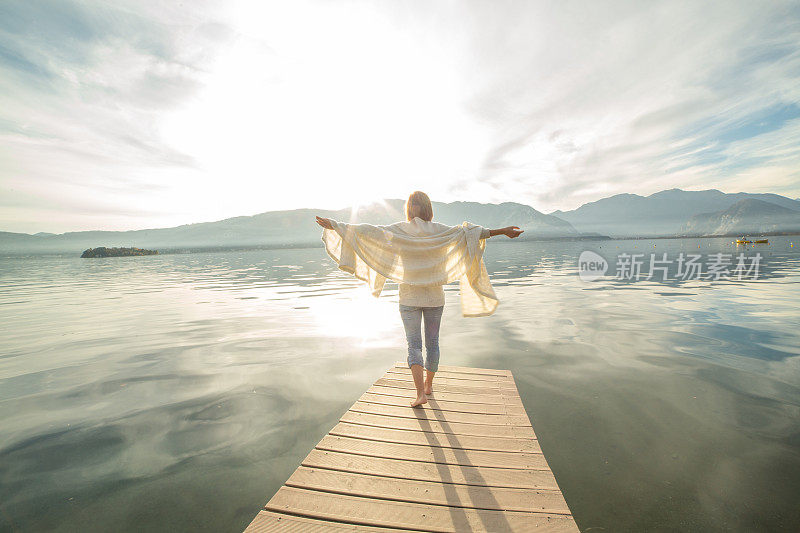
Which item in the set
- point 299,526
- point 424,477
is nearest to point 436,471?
point 424,477

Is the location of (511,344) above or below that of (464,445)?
below

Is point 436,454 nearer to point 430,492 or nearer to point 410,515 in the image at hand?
point 430,492

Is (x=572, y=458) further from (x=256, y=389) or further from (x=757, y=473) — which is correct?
(x=256, y=389)

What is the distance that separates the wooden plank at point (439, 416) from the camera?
516 centimetres

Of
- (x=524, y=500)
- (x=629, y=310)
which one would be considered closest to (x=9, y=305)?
(x=524, y=500)

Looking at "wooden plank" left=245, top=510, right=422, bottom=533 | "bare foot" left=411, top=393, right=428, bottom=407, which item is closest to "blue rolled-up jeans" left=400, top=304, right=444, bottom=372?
"bare foot" left=411, top=393, right=428, bottom=407

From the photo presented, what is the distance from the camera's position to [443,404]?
5.76 metres

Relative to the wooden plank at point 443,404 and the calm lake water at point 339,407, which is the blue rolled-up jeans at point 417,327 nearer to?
the wooden plank at point 443,404

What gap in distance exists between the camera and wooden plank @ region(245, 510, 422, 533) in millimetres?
3178

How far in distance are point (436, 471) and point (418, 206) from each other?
12.1ft

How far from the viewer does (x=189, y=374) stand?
28.9 ft

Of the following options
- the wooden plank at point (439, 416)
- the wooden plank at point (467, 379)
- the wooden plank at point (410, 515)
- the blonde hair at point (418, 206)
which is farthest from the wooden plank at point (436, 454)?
the blonde hair at point (418, 206)

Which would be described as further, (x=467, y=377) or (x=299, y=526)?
(x=467, y=377)

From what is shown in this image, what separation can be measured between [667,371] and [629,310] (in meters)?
7.66
